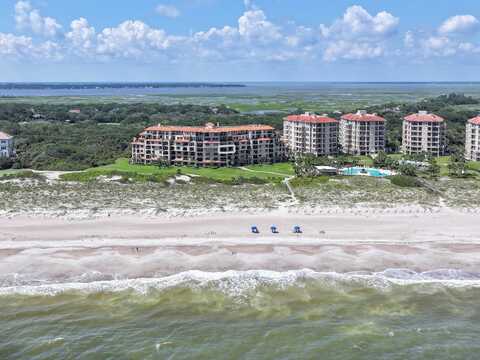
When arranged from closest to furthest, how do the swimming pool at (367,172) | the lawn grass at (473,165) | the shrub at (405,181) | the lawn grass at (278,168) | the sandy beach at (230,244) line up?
the sandy beach at (230,244)
the shrub at (405,181)
the swimming pool at (367,172)
the lawn grass at (278,168)
the lawn grass at (473,165)

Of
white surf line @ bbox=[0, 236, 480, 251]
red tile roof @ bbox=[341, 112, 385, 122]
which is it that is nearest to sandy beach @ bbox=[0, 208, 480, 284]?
white surf line @ bbox=[0, 236, 480, 251]

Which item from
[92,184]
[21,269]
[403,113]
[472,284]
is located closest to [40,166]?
[92,184]

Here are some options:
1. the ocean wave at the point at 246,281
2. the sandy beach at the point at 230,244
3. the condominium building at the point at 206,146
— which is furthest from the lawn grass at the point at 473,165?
the ocean wave at the point at 246,281

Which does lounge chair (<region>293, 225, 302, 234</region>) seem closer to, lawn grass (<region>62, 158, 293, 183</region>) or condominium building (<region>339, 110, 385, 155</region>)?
lawn grass (<region>62, 158, 293, 183</region>)

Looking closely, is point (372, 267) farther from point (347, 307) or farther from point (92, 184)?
point (92, 184)

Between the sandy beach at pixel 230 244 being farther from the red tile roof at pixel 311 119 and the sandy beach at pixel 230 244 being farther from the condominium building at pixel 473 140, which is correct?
the red tile roof at pixel 311 119

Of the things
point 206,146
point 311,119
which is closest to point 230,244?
point 206,146

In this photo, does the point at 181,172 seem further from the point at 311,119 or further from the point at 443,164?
the point at 443,164
